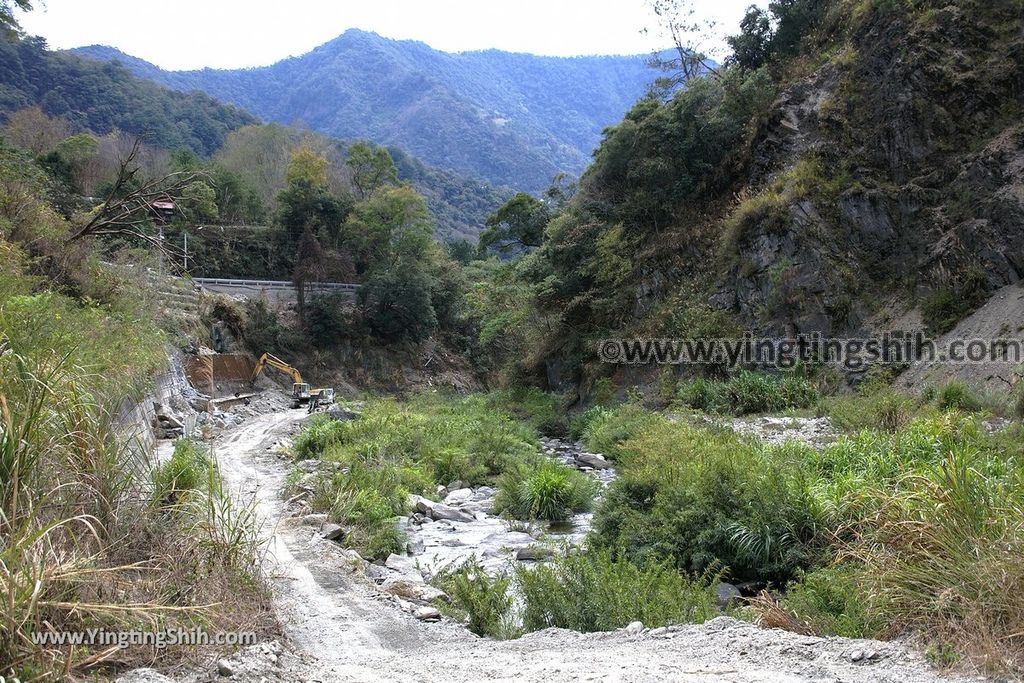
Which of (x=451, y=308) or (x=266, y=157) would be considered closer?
(x=451, y=308)

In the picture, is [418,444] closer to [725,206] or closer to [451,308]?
[725,206]

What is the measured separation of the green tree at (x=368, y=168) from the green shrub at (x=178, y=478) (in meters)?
43.3

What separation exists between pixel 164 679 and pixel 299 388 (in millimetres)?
26467

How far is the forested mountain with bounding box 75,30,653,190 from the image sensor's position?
128 meters

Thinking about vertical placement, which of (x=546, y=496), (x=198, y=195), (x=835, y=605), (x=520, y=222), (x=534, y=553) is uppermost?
(x=520, y=222)

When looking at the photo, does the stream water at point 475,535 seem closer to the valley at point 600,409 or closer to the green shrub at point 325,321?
the valley at point 600,409

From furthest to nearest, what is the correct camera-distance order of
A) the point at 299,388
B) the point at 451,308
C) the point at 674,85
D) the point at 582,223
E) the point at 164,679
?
the point at 451,308 → the point at 299,388 → the point at 674,85 → the point at 582,223 → the point at 164,679

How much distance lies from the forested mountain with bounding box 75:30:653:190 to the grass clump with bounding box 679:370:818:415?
10607cm

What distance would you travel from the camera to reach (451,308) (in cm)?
4612

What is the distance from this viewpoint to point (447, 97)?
468ft

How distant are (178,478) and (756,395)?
41.4ft

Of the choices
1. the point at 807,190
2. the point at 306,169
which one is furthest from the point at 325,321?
the point at 807,190

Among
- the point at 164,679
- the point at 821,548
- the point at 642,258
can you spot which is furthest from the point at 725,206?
the point at 164,679

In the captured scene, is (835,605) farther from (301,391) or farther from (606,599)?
(301,391)
